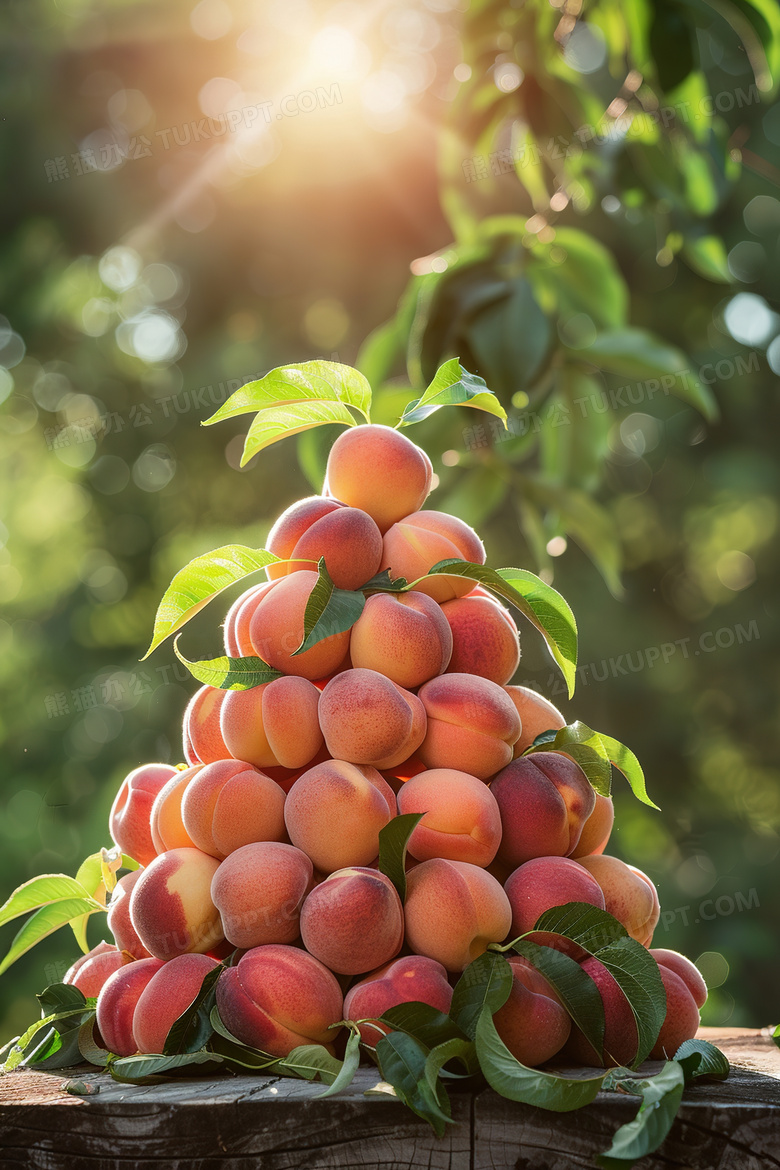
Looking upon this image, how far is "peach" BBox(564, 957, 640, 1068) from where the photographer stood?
427 mm

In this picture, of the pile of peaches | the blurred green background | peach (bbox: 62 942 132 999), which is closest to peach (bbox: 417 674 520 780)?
the pile of peaches

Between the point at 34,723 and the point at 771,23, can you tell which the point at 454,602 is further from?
the point at 34,723

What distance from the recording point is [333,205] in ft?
8.55

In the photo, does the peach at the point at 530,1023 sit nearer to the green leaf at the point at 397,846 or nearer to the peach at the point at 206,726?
the green leaf at the point at 397,846

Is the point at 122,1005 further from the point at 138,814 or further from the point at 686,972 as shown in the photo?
the point at 686,972

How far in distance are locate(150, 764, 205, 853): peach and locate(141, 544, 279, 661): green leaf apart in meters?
0.07

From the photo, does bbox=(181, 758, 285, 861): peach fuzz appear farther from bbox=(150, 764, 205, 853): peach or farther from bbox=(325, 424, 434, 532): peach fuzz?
bbox=(325, 424, 434, 532): peach fuzz

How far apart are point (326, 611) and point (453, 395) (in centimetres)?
15

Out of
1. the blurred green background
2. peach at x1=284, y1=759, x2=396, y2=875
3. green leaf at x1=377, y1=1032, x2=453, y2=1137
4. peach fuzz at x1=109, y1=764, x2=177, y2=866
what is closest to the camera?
green leaf at x1=377, y1=1032, x2=453, y2=1137

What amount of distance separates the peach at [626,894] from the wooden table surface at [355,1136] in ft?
0.45

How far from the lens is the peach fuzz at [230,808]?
451mm

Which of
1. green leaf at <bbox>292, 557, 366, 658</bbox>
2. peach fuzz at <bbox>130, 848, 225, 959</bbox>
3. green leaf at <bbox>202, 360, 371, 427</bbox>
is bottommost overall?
peach fuzz at <bbox>130, 848, 225, 959</bbox>

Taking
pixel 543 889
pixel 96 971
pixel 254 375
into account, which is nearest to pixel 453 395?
pixel 543 889

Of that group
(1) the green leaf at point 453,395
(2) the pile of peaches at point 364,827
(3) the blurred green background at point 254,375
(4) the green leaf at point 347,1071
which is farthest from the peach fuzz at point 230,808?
(3) the blurred green background at point 254,375
